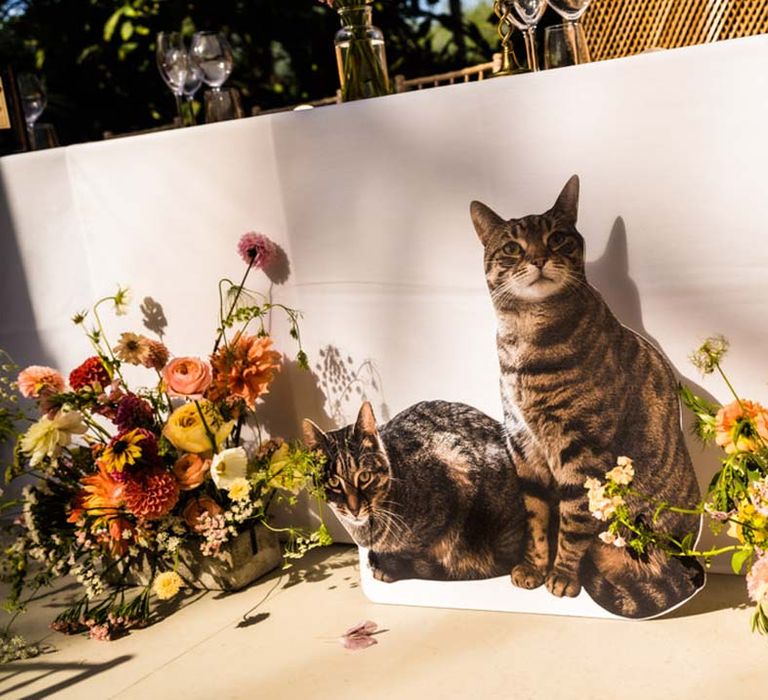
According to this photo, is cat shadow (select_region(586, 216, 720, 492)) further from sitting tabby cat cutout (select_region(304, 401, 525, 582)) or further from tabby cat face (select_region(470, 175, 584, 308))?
sitting tabby cat cutout (select_region(304, 401, 525, 582))

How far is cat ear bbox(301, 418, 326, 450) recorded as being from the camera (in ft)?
5.25

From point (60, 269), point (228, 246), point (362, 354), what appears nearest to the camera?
point (362, 354)

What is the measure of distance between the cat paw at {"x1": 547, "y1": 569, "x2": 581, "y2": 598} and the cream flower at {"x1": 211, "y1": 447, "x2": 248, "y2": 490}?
513 millimetres

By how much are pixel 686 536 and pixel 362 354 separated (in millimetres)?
570

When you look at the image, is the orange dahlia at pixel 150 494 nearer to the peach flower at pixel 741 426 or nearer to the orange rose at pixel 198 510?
the orange rose at pixel 198 510

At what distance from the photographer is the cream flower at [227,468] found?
157 cm

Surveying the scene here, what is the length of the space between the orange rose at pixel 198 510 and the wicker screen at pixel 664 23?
6.37 ft

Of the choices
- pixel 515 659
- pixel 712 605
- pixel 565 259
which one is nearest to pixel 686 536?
pixel 712 605

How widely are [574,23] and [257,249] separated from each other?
61cm

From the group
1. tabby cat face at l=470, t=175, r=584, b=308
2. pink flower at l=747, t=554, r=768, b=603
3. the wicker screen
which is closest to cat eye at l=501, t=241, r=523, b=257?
tabby cat face at l=470, t=175, r=584, b=308

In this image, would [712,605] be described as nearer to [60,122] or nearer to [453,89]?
[453,89]

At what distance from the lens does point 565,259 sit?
53.9 inches

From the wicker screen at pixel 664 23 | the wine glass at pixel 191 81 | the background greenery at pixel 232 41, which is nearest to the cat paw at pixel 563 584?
the wine glass at pixel 191 81

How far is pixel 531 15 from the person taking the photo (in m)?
1.45
